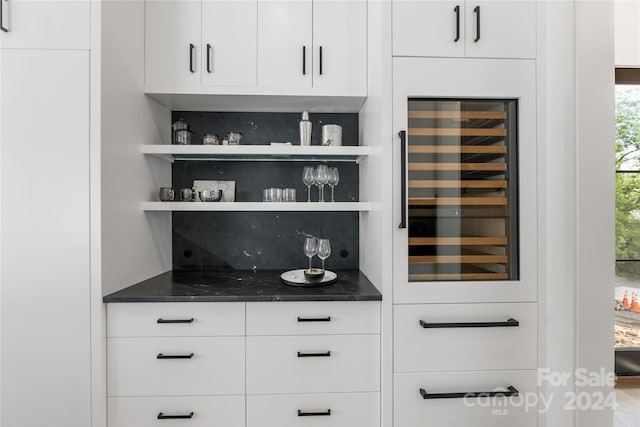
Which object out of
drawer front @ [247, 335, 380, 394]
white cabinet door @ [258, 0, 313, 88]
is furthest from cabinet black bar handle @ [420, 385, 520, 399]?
white cabinet door @ [258, 0, 313, 88]

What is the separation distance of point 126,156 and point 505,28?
6.12 ft

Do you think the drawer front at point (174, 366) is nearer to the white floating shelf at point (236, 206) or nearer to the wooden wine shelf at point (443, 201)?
the white floating shelf at point (236, 206)

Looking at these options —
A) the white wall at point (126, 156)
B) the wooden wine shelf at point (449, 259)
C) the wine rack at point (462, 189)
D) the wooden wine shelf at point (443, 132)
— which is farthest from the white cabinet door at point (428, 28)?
the white wall at point (126, 156)

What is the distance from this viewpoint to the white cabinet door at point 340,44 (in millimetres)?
1949

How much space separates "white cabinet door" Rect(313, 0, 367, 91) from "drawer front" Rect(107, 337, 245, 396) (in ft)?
4.62

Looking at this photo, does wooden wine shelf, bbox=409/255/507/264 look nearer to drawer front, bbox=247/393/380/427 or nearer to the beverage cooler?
the beverage cooler

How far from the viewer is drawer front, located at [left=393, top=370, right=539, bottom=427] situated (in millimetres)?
1600

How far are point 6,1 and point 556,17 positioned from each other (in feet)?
7.77

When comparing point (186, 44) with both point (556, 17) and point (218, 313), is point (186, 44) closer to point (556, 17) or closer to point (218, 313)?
point (218, 313)

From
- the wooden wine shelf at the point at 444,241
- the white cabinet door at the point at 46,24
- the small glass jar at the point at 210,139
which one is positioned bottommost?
the wooden wine shelf at the point at 444,241

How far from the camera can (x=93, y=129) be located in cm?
153

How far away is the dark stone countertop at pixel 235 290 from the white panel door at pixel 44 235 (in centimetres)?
23

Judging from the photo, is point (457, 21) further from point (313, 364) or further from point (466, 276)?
point (313, 364)

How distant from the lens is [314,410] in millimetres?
1604
